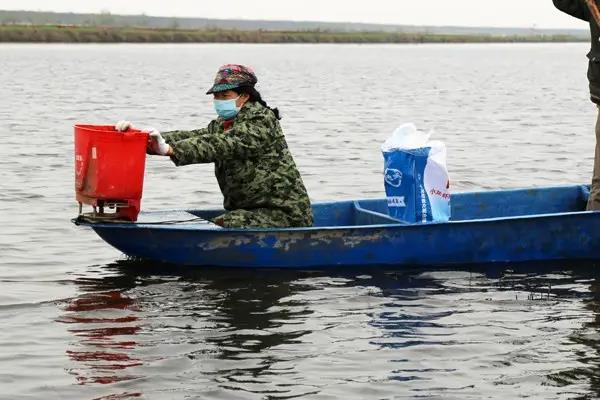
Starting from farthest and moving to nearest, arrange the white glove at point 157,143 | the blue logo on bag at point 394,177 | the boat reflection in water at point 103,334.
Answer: the blue logo on bag at point 394,177, the white glove at point 157,143, the boat reflection in water at point 103,334

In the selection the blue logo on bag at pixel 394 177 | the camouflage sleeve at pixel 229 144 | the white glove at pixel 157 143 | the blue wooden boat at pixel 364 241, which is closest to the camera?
the white glove at pixel 157 143

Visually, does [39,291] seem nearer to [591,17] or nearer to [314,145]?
[591,17]

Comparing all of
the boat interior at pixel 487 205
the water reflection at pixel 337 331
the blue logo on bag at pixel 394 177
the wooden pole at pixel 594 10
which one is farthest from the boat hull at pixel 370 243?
the wooden pole at pixel 594 10

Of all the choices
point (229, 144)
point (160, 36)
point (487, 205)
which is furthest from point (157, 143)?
point (160, 36)

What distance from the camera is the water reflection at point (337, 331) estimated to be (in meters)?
8.17

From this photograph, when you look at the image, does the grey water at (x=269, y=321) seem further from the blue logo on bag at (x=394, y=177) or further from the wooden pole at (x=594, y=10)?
the wooden pole at (x=594, y=10)

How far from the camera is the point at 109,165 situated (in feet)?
34.9

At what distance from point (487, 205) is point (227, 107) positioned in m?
3.17

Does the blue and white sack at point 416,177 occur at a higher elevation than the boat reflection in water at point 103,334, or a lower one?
higher

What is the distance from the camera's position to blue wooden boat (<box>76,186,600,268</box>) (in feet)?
36.4

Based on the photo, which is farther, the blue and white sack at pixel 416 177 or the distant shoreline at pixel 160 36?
the distant shoreline at pixel 160 36

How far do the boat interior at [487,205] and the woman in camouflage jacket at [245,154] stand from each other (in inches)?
35.8

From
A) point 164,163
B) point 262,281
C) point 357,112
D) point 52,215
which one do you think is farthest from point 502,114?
point 262,281

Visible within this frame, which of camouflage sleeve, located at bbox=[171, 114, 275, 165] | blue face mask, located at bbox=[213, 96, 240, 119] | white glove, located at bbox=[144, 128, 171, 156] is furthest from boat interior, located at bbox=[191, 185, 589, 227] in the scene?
white glove, located at bbox=[144, 128, 171, 156]
